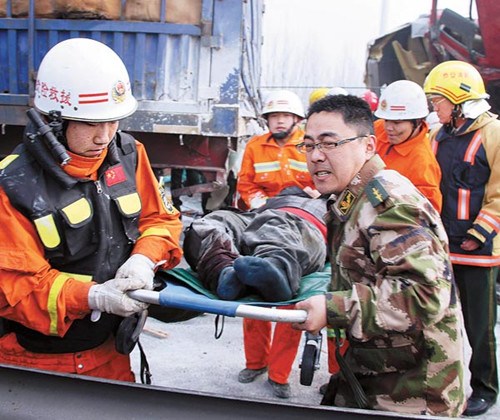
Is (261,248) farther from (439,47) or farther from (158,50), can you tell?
(439,47)

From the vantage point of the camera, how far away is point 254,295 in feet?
7.03

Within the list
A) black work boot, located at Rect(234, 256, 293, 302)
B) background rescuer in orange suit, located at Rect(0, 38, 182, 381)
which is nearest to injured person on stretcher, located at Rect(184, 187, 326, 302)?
black work boot, located at Rect(234, 256, 293, 302)

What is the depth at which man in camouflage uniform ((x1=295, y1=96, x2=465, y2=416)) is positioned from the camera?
1.51 meters

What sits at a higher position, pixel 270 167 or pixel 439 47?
pixel 439 47

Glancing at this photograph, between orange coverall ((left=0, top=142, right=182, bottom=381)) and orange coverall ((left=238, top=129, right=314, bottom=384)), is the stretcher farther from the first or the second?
orange coverall ((left=238, top=129, right=314, bottom=384))

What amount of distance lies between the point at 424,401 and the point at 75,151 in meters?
1.36

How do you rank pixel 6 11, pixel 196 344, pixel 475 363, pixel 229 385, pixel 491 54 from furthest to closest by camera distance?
1. pixel 491 54
2. pixel 6 11
3. pixel 196 344
4. pixel 229 385
5. pixel 475 363

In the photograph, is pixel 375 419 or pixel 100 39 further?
pixel 100 39

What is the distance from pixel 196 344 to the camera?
392 cm

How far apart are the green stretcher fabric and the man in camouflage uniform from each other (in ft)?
1.05

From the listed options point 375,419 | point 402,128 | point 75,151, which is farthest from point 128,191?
point 402,128

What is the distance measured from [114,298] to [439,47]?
6.20m

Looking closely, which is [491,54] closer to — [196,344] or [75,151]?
[196,344]

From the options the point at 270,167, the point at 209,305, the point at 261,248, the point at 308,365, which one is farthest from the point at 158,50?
the point at 308,365
